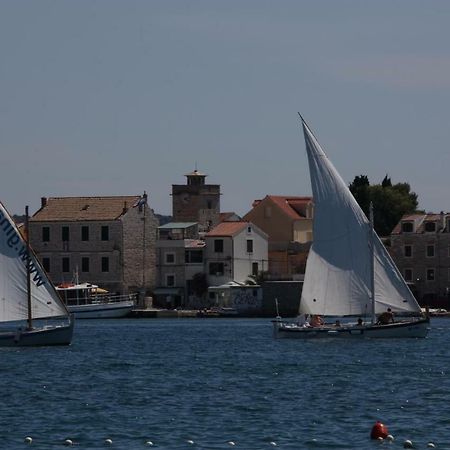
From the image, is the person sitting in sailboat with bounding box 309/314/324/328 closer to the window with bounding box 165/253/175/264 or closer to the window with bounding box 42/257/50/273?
the window with bounding box 165/253/175/264

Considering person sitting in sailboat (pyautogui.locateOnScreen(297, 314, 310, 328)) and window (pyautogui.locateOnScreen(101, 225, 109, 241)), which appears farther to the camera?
window (pyautogui.locateOnScreen(101, 225, 109, 241))

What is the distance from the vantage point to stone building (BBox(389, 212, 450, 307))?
151250 millimetres

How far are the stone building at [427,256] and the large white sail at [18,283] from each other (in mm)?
76955

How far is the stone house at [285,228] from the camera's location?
15575 cm

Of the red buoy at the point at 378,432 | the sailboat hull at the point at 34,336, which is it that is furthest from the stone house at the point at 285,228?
the red buoy at the point at 378,432

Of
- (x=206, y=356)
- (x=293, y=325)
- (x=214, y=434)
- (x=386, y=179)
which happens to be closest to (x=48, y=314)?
(x=206, y=356)

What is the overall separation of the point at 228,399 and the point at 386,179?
129024mm

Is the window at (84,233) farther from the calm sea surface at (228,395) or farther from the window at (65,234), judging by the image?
the calm sea surface at (228,395)

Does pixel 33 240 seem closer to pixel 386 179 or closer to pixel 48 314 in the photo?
pixel 386 179

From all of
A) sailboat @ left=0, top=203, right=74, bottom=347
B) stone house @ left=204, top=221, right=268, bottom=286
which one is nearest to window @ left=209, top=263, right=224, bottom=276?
stone house @ left=204, top=221, right=268, bottom=286

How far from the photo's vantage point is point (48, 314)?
3046 inches

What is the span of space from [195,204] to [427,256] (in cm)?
3198

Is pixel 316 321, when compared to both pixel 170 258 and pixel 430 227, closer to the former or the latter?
pixel 170 258

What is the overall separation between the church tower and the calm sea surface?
90900 millimetres
